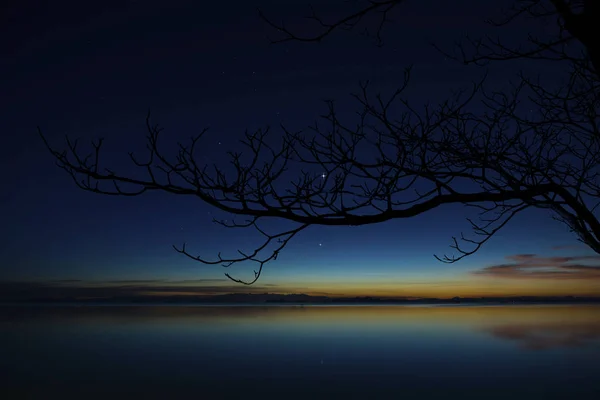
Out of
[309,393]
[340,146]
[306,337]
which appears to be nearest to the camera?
[340,146]

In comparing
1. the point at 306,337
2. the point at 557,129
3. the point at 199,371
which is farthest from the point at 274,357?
the point at 557,129

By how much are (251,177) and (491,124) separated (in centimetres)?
175

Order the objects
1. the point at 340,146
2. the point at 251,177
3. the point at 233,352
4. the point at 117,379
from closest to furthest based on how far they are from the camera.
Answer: the point at 251,177 < the point at 340,146 < the point at 117,379 < the point at 233,352

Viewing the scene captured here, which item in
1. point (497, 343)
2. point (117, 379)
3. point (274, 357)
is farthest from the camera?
point (497, 343)

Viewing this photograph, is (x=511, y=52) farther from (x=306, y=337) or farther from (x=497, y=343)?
(x=306, y=337)

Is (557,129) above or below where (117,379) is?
above

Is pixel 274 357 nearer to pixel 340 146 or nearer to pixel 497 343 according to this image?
pixel 497 343

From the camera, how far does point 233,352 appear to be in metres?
24.0

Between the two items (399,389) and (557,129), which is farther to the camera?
(399,389)

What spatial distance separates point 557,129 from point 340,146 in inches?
71.5

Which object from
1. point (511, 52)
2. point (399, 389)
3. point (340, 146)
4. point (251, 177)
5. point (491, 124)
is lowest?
point (399, 389)

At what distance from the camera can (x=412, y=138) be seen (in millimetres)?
3133

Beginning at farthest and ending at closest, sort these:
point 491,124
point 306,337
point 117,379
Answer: point 306,337 < point 117,379 < point 491,124

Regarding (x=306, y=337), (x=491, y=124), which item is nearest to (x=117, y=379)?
(x=306, y=337)
